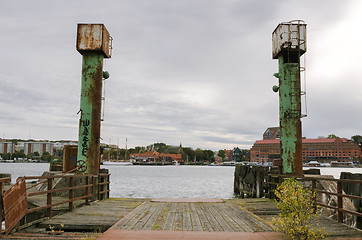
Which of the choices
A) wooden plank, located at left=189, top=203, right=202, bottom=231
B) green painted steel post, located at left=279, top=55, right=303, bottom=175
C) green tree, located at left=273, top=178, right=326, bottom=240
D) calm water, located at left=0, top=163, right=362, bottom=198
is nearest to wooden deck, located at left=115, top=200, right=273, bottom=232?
wooden plank, located at left=189, top=203, right=202, bottom=231

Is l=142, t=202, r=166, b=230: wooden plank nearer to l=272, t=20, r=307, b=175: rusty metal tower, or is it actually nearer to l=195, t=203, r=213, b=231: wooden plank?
l=195, t=203, r=213, b=231: wooden plank

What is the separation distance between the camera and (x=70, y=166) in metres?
17.3

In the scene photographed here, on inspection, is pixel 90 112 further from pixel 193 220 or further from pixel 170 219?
pixel 193 220

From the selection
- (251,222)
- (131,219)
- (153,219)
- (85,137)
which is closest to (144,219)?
Answer: (153,219)

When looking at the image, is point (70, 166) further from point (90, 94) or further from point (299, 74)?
point (299, 74)

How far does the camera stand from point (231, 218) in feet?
31.7

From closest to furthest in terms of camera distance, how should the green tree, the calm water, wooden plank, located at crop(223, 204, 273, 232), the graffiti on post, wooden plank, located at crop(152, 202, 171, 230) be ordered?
1. the green tree
2. wooden plank, located at crop(223, 204, 273, 232)
3. wooden plank, located at crop(152, 202, 171, 230)
4. the graffiti on post
5. the calm water

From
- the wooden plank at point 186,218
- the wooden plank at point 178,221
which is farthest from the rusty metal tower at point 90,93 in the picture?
the wooden plank at point 178,221

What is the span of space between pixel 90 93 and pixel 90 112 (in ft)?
3.02

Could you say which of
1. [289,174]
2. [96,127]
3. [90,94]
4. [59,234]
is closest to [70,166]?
[96,127]

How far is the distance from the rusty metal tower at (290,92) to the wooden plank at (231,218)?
17.2 ft

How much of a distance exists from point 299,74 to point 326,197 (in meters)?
6.28

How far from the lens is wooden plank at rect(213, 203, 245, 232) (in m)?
8.12

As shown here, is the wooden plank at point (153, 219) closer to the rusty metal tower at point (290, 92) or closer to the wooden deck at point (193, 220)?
the wooden deck at point (193, 220)
